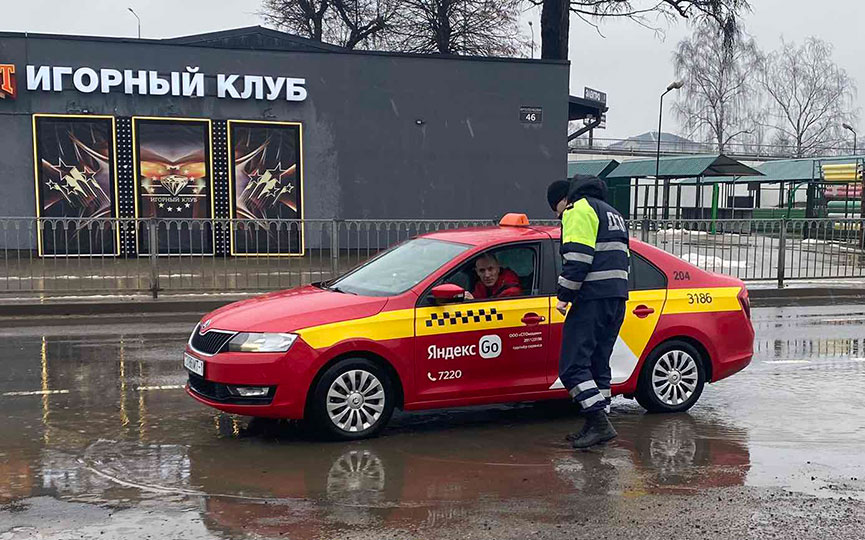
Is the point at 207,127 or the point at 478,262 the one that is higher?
the point at 207,127

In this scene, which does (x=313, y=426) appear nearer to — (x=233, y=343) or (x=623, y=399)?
(x=233, y=343)

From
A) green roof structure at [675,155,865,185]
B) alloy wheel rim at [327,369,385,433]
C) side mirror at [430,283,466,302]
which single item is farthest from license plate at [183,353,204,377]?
green roof structure at [675,155,865,185]

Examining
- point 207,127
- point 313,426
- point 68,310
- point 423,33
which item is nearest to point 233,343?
point 313,426

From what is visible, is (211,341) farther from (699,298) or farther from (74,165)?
(74,165)

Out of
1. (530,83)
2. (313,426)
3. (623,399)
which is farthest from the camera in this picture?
(530,83)

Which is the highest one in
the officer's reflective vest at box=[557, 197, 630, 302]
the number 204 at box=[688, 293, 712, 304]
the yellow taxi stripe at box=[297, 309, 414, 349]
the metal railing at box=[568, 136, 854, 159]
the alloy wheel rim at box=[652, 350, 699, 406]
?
the metal railing at box=[568, 136, 854, 159]

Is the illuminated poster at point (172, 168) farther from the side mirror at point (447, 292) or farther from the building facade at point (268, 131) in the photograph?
the side mirror at point (447, 292)

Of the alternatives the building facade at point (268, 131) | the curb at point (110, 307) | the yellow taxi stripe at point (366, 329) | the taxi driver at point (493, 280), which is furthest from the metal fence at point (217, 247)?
the yellow taxi stripe at point (366, 329)

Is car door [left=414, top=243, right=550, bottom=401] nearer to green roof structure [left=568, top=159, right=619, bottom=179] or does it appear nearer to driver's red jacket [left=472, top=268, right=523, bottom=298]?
driver's red jacket [left=472, top=268, right=523, bottom=298]

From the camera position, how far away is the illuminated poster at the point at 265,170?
21.4 meters

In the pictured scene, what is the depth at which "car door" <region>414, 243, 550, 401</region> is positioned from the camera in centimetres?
637

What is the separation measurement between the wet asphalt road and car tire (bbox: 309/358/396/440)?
0.13 meters

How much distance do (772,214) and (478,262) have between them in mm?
43311

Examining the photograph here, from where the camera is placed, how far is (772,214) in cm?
4644
